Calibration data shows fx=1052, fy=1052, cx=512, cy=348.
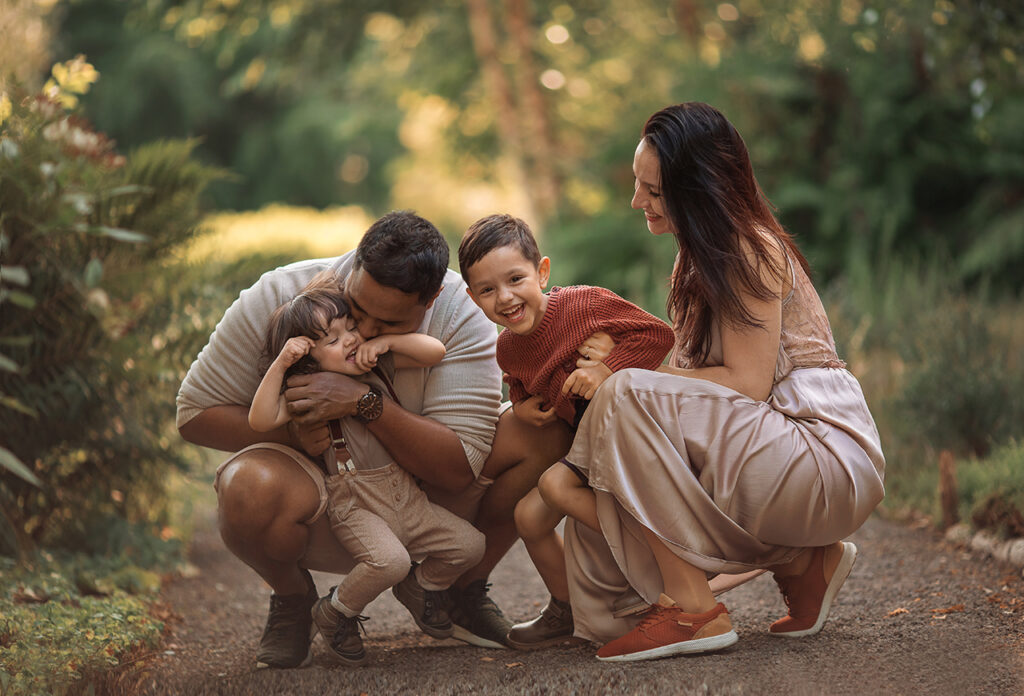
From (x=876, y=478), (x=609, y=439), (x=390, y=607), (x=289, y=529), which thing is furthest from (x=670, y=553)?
(x=390, y=607)

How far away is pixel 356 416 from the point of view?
9.55 ft

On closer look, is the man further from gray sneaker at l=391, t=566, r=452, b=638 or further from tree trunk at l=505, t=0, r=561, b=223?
tree trunk at l=505, t=0, r=561, b=223

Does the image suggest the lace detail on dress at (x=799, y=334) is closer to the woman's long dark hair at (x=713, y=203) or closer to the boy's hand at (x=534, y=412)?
the woman's long dark hair at (x=713, y=203)

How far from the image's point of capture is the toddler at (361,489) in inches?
112

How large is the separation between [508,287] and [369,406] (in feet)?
1.64

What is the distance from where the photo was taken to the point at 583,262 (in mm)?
9617

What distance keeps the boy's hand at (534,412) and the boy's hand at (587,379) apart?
0.38 feet

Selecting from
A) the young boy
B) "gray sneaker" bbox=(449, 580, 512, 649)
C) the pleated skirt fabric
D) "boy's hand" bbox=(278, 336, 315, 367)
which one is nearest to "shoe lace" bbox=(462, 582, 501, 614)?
"gray sneaker" bbox=(449, 580, 512, 649)

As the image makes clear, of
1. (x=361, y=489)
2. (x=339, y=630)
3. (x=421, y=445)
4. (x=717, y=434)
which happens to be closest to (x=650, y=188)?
(x=717, y=434)

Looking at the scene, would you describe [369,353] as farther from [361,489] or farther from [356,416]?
[361,489]

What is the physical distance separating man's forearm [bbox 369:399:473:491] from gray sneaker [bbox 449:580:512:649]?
1.40 ft

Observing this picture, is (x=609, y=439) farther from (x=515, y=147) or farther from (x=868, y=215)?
(x=515, y=147)

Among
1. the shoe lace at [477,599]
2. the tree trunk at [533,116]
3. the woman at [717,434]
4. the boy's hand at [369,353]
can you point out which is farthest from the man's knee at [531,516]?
the tree trunk at [533,116]

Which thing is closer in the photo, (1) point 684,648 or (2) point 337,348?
(1) point 684,648
